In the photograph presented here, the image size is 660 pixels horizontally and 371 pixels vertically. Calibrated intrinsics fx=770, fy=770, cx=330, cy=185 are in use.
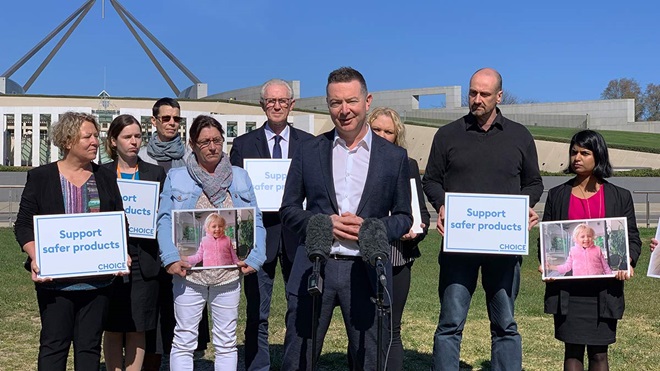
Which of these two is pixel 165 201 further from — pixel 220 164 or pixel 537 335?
pixel 537 335

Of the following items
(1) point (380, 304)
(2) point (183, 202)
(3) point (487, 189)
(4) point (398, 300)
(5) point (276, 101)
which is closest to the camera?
(1) point (380, 304)

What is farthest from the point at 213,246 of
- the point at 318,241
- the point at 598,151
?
the point at 598,151

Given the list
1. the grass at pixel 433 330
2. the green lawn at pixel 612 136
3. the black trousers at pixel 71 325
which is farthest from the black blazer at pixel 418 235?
the green lawn at pixel 612 136

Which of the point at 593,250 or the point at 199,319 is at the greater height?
the point at 593,250

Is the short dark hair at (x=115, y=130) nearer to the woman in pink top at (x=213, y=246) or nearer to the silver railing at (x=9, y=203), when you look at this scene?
the woman in pink top at (x=213, y=246)

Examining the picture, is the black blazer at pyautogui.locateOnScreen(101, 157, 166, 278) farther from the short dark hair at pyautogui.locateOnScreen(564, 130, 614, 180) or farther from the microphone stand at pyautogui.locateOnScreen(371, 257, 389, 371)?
the short dark hair at pyautogui.locateOnScreen(564, 130, 614, 180)

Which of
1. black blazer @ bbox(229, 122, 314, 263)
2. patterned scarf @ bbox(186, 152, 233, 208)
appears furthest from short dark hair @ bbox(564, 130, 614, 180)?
patterned scarf @ bbox(186, 152, 233, 208)

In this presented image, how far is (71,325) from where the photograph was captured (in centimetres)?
489

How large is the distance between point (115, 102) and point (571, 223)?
46.7 m

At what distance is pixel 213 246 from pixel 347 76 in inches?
58.7

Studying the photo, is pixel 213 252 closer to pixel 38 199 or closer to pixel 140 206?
pixel 140 206

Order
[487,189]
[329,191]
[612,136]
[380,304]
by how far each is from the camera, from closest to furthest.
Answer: [380,304] < [329,191] < [487,189] < [612,136]

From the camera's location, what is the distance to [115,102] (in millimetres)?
49031

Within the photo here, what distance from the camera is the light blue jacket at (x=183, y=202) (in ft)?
16.6
